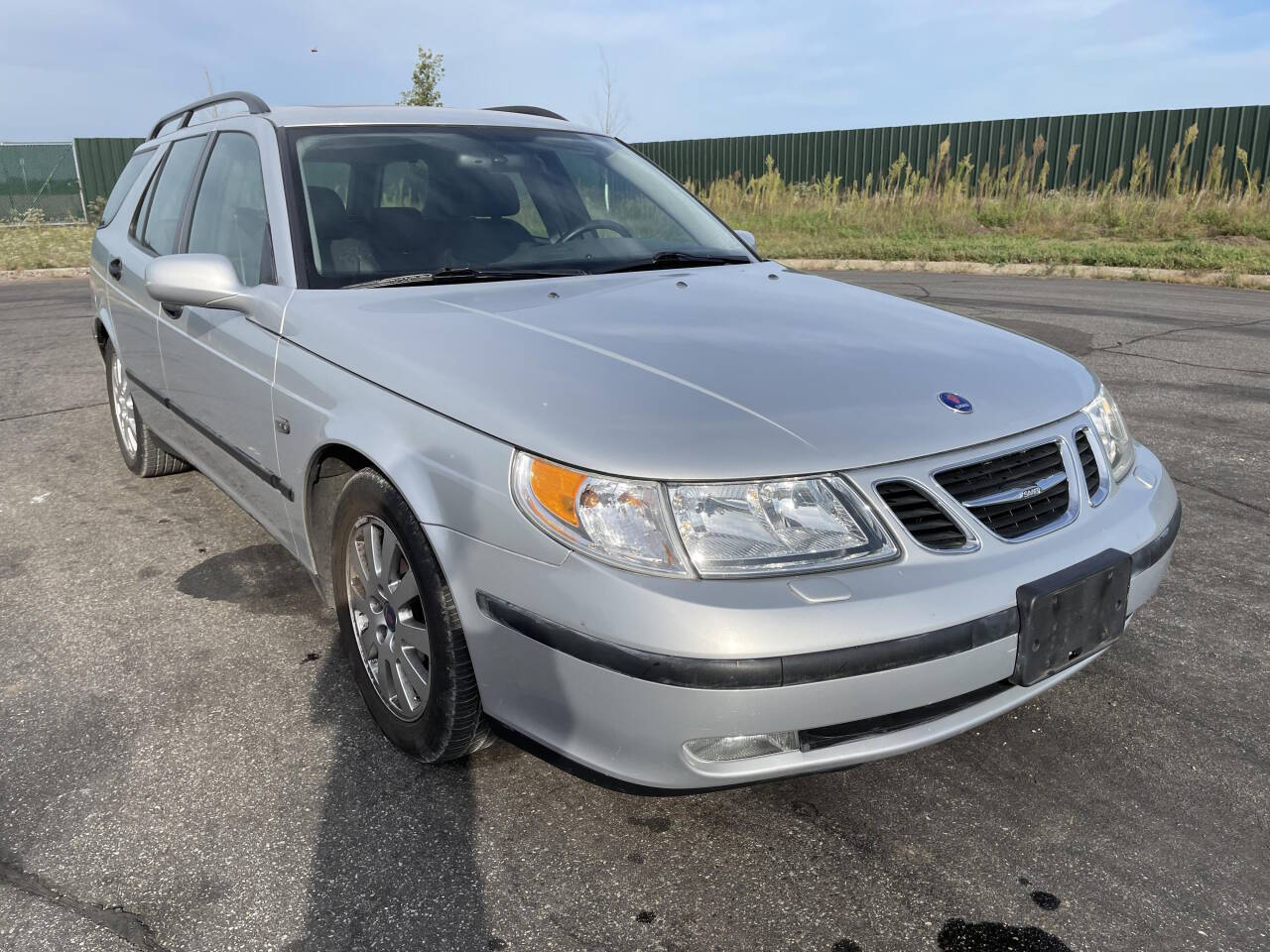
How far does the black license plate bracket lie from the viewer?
2.05 meters

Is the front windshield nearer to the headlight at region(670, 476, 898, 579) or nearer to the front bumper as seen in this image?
the front bumper

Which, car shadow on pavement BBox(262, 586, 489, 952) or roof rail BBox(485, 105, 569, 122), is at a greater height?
roof rail BBox(485, 105, 569, 122)

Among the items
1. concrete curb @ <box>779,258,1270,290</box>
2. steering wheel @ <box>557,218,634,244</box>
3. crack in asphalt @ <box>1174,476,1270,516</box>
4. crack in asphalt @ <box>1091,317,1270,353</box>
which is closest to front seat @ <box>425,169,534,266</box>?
steering wheel @ <box>557,218,634,244</box>

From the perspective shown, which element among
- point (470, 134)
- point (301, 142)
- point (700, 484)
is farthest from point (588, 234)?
point (700, 484)

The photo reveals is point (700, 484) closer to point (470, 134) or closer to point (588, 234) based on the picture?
point (588, 234)

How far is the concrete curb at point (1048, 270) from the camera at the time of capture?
11961mm

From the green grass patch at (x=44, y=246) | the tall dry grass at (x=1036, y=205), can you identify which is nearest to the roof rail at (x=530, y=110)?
the green grass patch at (x=44, y=246)

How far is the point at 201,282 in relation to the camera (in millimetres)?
2906

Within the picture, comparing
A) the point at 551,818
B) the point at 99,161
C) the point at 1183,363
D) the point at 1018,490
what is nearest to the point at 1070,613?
the point at 1018,490

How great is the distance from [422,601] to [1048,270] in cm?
1277

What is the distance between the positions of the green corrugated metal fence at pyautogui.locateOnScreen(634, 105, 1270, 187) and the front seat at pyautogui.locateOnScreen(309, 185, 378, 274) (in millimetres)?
17531

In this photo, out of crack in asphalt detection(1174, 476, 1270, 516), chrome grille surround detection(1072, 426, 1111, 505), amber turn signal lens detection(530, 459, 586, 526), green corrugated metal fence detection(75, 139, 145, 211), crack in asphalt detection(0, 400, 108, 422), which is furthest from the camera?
green corrugated metal fence detection(75, 139, 145, 211)

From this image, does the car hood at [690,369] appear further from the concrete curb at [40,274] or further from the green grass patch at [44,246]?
the concrete curb at [40,274]

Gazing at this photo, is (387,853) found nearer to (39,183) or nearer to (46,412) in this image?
(46,412)
